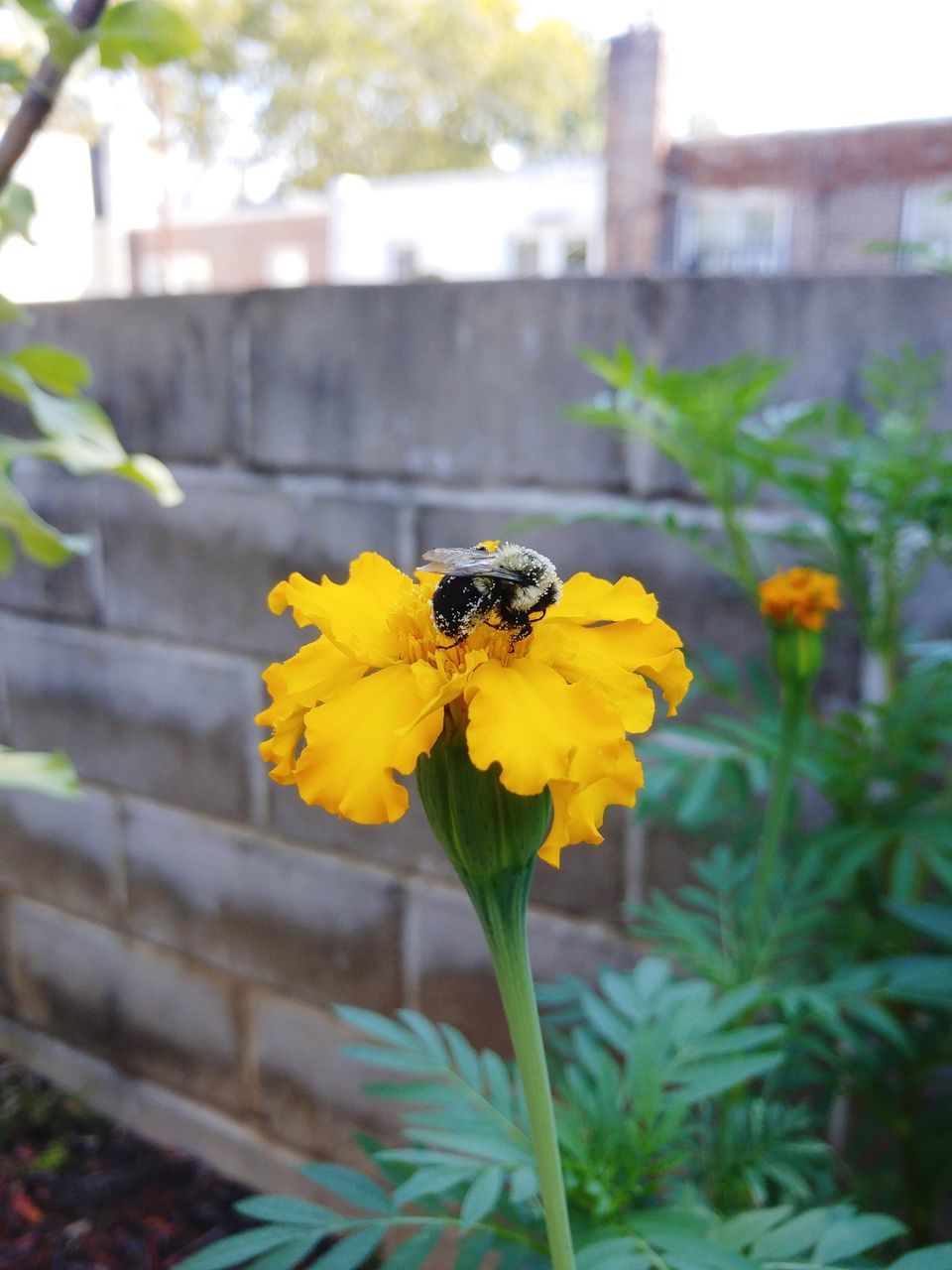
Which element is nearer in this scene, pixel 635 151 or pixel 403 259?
pixel 635 151

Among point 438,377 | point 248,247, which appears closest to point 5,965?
point 438,377

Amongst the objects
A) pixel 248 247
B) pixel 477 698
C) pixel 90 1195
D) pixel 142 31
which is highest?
pixel 248 247

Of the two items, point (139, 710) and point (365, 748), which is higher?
point (365, 748)

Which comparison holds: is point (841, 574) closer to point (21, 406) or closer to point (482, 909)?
point (482, 909)

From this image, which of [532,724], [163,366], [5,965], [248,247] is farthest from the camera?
[248,247]

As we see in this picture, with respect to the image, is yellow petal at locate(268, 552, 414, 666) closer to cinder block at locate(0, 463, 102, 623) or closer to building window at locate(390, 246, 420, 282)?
cinder block at locate(0, 463, 102, 623)

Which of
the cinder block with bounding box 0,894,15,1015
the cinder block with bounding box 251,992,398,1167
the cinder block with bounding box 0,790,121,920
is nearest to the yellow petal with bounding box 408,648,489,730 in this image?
the cinder block with bounding box 251,992,398,1167

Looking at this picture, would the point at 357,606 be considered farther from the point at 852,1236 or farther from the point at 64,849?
the point at 64,849
